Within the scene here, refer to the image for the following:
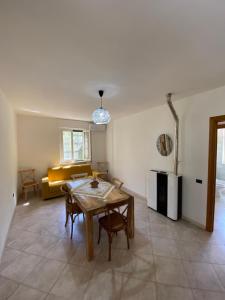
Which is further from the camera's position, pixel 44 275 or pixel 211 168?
pixel 211 168

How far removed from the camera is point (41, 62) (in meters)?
1.60

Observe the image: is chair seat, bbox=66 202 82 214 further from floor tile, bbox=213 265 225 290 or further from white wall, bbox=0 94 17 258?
floor tile, bbox=213 265 225 290

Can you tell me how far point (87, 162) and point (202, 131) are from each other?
4236mm

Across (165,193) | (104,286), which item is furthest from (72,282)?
(165,193)

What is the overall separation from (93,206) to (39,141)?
142 inches

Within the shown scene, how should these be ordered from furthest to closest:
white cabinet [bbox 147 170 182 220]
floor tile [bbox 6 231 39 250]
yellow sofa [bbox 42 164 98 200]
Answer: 1. yellow sofa [bbox 42 164 98 200]
2. white cabinet [bbox 147 170 182 220]
3. floor tile [bbox 6 231 39 250]

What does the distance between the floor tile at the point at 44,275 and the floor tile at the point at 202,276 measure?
1640mm

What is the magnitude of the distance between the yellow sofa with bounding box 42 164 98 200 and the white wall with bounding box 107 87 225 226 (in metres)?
1.53

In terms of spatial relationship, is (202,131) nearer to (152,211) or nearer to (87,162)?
(152,211)

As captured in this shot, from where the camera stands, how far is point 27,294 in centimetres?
155

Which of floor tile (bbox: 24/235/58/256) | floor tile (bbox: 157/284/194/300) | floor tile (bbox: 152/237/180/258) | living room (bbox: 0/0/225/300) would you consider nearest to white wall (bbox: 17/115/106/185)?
living room (bbox: 0/0/225/300)

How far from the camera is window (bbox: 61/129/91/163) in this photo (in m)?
5.29

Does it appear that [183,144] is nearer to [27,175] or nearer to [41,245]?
[41,245]

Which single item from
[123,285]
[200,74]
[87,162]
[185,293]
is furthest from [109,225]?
[87,162]
